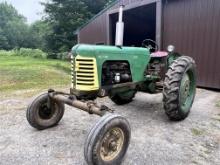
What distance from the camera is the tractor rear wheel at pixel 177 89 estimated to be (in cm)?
406

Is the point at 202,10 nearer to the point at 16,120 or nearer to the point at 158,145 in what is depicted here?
the point at 158,145

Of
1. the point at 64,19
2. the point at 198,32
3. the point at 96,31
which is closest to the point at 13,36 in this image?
the point at 64,19

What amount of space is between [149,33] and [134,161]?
10559mm

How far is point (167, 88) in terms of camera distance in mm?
4078

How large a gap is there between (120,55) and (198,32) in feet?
15.7

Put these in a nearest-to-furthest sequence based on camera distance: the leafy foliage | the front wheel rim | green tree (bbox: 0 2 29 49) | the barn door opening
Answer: the front wheel rim < the barn door opening < the leafy foliage < green tree (bbox: 0 2 29 49)

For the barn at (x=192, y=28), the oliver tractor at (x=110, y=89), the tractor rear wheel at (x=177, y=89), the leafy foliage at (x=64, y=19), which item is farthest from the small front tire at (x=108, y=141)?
the leafy foliage at (x=64, y=19)

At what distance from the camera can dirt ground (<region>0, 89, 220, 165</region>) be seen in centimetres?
309

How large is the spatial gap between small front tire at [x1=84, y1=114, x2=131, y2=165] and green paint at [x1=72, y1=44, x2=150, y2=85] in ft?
2.96

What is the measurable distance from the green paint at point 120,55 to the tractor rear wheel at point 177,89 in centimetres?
47

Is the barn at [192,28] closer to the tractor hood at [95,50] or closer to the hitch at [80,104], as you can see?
the tractor hood at [95,50]

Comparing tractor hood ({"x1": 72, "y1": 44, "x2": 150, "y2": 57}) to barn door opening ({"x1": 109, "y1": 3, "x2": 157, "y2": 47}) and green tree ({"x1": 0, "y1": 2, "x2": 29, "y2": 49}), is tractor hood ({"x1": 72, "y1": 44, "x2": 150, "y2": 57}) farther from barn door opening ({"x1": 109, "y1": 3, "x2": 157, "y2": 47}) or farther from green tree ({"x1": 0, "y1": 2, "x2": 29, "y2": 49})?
green tree ({"x1": 0, "y1": 2, "x2": 29, "y2": 49})

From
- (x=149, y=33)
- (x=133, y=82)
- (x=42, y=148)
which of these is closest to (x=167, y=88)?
(x=133, y=82)

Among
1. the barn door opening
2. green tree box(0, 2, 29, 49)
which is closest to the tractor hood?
the barn door opening
